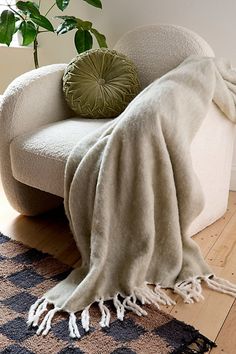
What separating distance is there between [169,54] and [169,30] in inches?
4.5

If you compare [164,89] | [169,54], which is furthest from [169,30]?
[164,89]

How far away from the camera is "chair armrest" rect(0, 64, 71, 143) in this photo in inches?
74.2

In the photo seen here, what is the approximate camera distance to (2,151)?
6.32 ft

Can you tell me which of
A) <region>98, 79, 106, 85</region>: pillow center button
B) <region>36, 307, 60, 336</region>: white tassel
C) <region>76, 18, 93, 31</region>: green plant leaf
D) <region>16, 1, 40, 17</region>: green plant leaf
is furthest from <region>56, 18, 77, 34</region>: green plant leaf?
<region>36, 307, 60, 336</region>: white tassel

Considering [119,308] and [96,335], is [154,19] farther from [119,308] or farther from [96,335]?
[96,335]

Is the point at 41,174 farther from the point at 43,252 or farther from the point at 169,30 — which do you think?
the point at 169,30

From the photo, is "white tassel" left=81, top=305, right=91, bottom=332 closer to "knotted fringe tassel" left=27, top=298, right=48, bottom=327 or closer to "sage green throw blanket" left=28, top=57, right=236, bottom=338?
"sage green throw blanket" left=28, top=57, right=236, bottom=338

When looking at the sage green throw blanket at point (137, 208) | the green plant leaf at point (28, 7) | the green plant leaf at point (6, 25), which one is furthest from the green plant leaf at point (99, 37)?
the sage green throw blanket at point (137, 208)

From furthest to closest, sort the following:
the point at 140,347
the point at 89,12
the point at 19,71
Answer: the point at 19,71
the point at 89,12
the point at 140,347

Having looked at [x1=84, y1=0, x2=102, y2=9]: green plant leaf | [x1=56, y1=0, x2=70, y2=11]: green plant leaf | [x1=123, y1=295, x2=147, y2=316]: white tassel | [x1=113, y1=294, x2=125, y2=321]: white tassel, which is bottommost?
[x1=113, y1=294, x2=125, y2=321]: white tassel

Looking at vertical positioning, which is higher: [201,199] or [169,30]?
[169,30]

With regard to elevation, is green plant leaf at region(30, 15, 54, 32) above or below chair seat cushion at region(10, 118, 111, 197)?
above

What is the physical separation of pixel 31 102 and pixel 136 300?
2.73ft

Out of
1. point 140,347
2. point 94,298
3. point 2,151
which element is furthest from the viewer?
point 2,151
